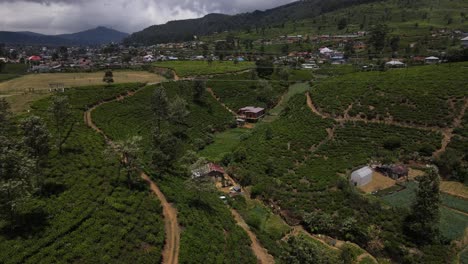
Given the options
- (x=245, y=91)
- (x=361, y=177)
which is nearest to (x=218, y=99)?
(x=245, y=91)

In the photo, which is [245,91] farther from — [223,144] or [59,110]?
[59,110]

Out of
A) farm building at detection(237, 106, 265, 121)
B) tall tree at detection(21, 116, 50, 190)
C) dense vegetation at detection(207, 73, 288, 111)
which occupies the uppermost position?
tall tree at detection(21, 116, 50, 190)

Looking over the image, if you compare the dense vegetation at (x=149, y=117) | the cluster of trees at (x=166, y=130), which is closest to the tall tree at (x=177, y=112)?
the cluster of trees at (x=166, y=130)

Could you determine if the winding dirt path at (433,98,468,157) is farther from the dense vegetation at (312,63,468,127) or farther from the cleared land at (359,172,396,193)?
the cleared land at (359,172,396,193)

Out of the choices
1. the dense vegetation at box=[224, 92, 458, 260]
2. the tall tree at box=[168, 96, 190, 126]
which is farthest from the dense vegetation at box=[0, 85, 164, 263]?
the tall tree at box=[168, 96, 190, 126]

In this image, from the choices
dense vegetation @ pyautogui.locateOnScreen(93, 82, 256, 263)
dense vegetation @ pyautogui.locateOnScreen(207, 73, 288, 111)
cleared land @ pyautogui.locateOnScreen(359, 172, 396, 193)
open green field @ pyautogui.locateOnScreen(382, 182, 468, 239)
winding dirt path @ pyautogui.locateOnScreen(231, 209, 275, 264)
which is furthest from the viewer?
dense vegetation @ pyautogui.locateOnScreen(207, 73, 288, 111)

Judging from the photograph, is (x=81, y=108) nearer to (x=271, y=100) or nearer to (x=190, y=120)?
(x=190, y=120)
